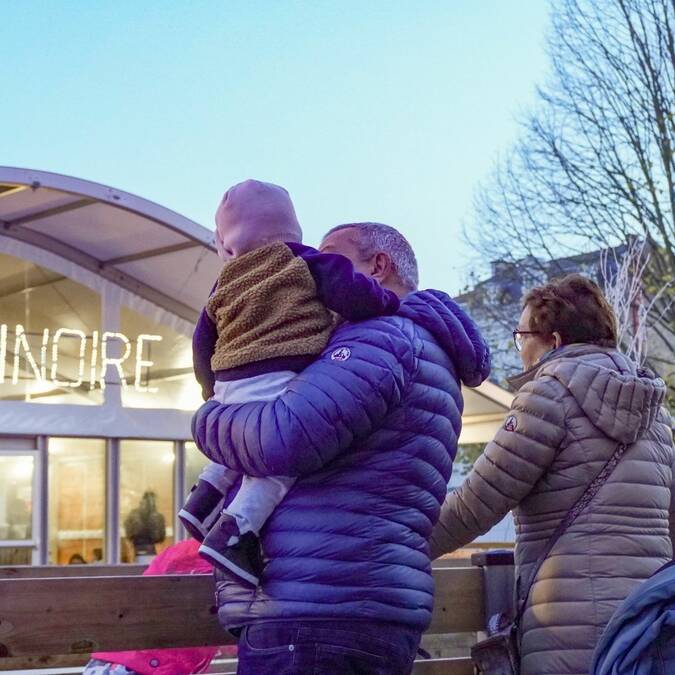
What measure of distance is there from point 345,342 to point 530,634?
46.7 inches

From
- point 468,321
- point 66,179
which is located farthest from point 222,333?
point 66,179

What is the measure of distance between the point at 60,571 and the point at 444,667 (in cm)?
146

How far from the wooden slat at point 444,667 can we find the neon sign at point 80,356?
11652mm

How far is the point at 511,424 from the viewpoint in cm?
317

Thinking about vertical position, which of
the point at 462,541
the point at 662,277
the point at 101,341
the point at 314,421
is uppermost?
the point at 662,277

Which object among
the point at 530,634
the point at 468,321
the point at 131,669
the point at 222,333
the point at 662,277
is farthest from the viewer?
the point at 662,277

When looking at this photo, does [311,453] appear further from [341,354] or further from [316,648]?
[316,648]

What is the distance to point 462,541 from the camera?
10.5 feet

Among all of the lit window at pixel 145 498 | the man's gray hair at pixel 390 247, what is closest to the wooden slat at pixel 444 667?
the man's gray hair at pixel 390 247

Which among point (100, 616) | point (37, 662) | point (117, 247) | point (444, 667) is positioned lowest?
point (444, 667)

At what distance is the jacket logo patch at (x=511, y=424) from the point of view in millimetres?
3160

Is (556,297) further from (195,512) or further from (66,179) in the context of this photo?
(66,179)

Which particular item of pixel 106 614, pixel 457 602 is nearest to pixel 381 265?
pixel 106 614

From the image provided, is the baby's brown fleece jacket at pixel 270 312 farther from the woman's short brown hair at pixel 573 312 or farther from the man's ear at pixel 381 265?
the woman's short brown hair at pixel 573 312
